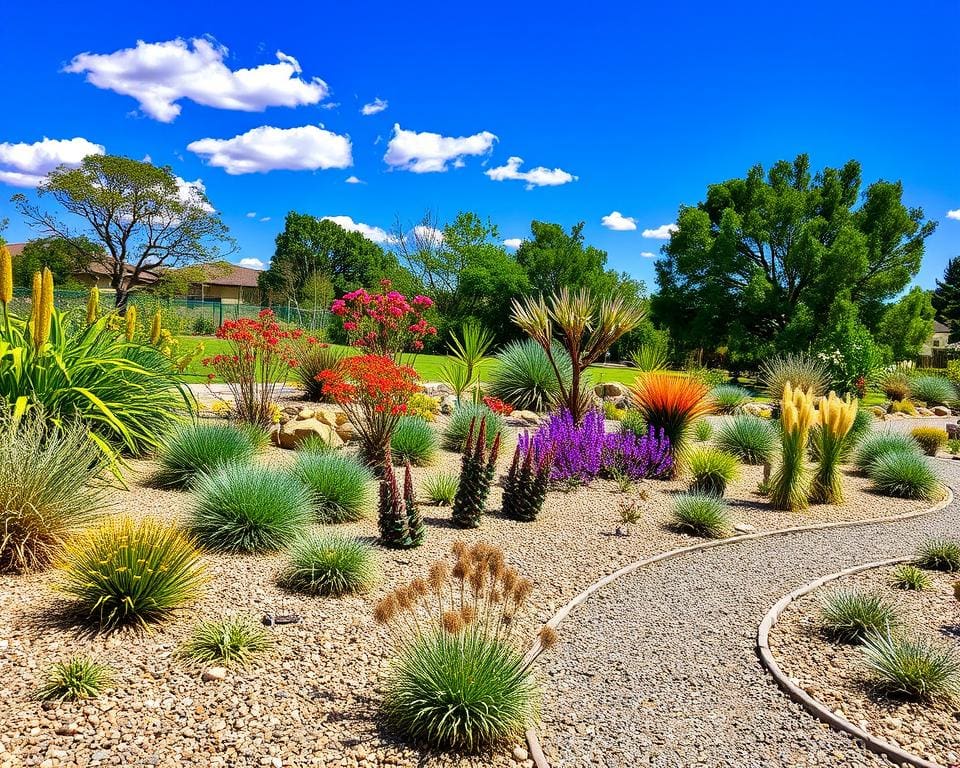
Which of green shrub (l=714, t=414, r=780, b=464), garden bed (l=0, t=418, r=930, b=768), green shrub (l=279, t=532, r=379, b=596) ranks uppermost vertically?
green shrub (l=714, t=414, r=780, b=464)

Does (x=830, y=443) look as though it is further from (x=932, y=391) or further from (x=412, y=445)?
(x=932, y=391)

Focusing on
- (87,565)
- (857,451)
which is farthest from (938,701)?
(857,451)

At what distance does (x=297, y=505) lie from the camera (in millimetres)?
5965

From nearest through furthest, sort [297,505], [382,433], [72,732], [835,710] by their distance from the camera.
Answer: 1. [72,732]
2. [835,710]
3. [297,505]
4. [382,433]

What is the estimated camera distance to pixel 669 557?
20.8 feet

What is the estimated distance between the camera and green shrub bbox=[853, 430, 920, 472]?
418 inches

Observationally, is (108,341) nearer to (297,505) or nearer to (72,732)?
(297,505)

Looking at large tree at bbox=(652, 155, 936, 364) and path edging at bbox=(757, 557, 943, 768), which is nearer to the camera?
path edging at bbox=(757, 557, 943, 768)

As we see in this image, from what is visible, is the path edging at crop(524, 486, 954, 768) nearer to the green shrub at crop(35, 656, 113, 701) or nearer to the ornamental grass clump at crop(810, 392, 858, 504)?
the ornamental grass clump at crop(810, 392, 858, 504)

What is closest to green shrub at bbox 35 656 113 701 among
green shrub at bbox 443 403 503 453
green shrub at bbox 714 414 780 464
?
green shrub at bbox 443 403 503 453

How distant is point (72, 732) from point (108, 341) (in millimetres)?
5957

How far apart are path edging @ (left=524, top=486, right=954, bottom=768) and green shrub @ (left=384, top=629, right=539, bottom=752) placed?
133 mm

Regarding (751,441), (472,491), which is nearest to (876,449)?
(751,441)

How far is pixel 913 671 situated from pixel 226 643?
368 centimetres
